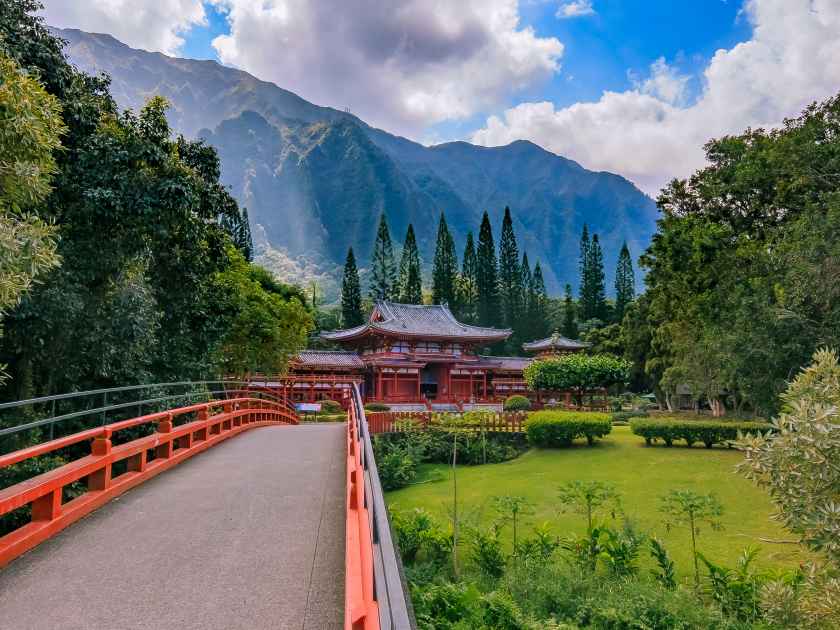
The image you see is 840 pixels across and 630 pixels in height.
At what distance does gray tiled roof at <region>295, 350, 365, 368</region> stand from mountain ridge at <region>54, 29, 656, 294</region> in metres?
101

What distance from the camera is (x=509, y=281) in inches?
2571

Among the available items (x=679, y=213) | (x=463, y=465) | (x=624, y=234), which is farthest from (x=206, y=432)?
(x=624, y=234)

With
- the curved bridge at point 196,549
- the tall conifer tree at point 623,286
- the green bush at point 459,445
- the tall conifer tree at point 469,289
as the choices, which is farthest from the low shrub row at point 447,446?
the tall conifer tree at point 623,286

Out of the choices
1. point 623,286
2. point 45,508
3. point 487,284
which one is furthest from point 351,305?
point 45,508

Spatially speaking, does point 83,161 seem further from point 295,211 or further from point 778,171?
point 295,211

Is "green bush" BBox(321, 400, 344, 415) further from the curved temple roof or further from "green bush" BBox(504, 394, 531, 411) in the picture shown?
"green bush" BBox(504, 394, 531, 411)

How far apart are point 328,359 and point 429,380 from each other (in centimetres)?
805

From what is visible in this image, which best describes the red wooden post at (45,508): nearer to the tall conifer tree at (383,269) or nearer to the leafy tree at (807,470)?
the leafy tree at (807,470)

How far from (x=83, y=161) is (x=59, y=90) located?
49.3 inches

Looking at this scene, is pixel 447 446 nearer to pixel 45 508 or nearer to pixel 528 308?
pixel 45 508

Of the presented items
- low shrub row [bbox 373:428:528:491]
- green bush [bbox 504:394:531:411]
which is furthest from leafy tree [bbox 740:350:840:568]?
green bush [bbox 504:394:531:411]

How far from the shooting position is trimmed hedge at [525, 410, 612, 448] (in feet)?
67.2

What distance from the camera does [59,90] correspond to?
979 centimetres

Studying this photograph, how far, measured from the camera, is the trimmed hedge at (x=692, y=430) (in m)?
18.9
